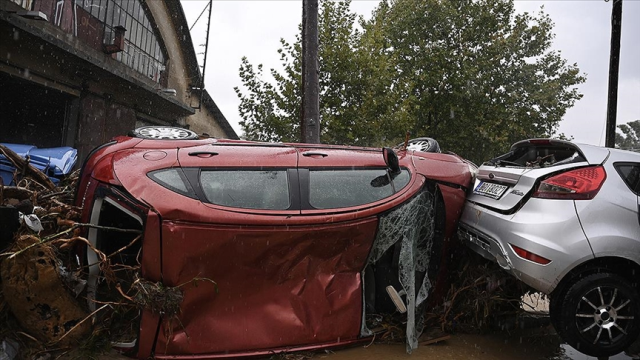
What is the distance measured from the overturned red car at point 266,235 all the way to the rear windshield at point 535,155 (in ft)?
2.57

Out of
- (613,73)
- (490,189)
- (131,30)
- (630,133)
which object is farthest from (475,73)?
(630,133)

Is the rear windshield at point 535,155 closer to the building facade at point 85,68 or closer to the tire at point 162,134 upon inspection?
the tire at point 162,134

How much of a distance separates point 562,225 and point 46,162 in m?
4.81

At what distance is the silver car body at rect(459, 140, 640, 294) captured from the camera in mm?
3164

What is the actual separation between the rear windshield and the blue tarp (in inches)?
171

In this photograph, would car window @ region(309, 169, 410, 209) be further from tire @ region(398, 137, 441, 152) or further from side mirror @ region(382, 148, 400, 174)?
tire @ region(398, 137, 441, 152)

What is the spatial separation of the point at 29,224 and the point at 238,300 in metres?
1.48

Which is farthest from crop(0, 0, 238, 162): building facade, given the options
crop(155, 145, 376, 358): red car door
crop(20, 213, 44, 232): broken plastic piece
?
crop(155, 145, 376, 358): red car door

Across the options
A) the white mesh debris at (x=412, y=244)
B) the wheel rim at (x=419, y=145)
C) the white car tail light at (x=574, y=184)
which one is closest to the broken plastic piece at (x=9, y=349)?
the white mesh debris at (x=412, y=244)

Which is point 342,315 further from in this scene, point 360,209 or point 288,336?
point 360,209

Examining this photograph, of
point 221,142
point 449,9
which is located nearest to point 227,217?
point 221,142

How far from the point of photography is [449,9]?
2058 cm

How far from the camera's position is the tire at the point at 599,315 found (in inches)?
125

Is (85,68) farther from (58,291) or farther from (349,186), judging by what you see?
(349,186)
